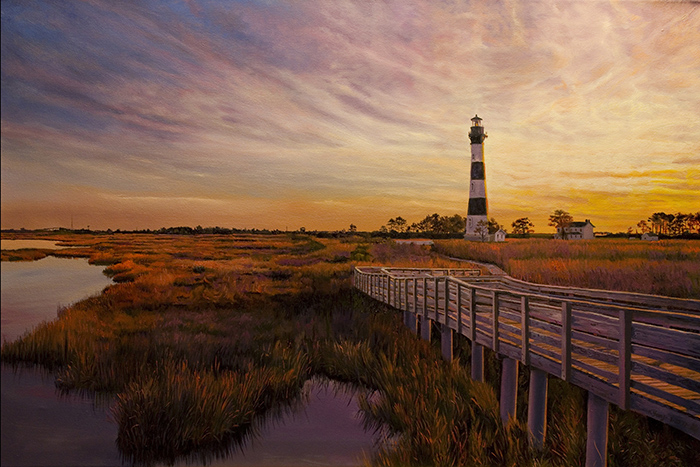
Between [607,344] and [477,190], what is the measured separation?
3202 cm

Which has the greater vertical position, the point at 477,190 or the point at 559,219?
the point at 477,190

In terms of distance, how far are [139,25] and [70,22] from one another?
107 cm

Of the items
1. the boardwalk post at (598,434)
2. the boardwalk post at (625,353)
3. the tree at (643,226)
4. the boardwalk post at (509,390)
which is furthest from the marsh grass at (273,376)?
the tree at (643,226)

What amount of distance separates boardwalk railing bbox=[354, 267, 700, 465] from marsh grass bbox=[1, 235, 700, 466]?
73cm

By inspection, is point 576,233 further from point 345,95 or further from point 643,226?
point 345,95

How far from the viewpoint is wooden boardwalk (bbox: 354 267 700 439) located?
321 cm

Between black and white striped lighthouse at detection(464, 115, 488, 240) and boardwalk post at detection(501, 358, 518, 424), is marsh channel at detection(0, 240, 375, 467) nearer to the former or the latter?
boardwalk post at detection(501, 358, 518, 424)

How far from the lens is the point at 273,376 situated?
7383mm

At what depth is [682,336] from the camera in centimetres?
315

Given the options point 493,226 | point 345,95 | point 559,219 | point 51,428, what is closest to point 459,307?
point 345,95

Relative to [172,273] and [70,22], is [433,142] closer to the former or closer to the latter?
[70,22]

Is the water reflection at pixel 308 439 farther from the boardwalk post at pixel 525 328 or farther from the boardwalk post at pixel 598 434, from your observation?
the boardwalk post at pixel 598 434

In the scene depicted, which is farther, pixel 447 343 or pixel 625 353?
pixel 447 343

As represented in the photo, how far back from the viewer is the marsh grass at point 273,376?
16.7 ft
